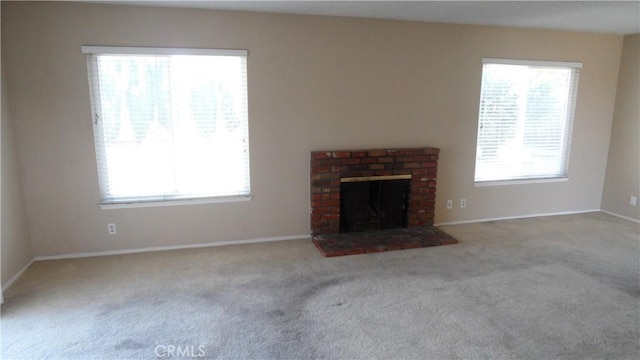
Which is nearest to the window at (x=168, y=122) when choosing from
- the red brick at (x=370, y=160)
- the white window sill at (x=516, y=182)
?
the red brick at (x=370, y=160)

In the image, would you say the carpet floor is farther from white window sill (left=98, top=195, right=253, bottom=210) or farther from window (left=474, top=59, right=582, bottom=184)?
window (left=474, top=59, right=582, bottom=184)

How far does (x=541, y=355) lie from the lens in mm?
2307

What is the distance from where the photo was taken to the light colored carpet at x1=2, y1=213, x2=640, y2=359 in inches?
93.5

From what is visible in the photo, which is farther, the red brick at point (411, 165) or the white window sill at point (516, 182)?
the white window sill at point (516, 182)

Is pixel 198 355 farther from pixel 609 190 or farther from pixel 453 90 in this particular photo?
pixel 609 190

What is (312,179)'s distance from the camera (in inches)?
162

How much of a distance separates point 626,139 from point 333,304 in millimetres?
4593

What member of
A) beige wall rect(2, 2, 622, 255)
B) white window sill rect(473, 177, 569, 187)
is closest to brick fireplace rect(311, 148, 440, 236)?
beige wall rect(2, 2, 622, 255)

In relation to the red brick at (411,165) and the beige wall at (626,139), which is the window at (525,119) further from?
the red brick at (411,165)

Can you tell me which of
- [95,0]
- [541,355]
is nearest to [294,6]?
[95,0]

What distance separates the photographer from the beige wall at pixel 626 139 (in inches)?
191

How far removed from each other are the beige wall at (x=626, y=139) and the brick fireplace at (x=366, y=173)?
265 cm

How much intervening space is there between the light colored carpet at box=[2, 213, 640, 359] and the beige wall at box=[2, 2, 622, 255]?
0.38 metres

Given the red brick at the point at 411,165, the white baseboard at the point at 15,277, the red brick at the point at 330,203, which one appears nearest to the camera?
the white baseboard at the point at 15,277
